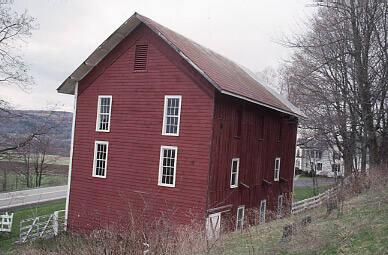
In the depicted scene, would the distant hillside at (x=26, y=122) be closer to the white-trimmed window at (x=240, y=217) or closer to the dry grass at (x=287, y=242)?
the white-trimmed window at (x=240, y=217)

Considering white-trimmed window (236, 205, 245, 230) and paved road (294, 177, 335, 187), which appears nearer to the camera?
white-trimmed window (236, 205, 245, 230)

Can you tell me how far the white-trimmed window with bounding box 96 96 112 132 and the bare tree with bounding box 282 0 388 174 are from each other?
10.8 metres

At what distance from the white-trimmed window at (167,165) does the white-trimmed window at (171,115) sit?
28.7 inches

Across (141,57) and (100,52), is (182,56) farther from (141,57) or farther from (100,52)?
(100,52)

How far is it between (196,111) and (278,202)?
11308 mm

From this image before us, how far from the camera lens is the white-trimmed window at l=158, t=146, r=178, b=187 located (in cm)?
1928

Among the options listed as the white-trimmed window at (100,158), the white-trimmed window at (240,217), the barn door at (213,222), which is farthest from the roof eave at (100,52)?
the white-trimmed window at (240,217)

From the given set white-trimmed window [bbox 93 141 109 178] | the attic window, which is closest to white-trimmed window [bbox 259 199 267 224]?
white-trimmed window [bbox 93 141 109 178]

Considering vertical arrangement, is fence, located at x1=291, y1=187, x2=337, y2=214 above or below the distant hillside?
below

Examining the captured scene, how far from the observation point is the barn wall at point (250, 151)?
19125 millimetres

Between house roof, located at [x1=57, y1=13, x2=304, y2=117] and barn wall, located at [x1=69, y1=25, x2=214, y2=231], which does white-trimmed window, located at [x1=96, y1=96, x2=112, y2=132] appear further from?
house roof, located at [x1=57, y1=13, x2=304, y2=117]

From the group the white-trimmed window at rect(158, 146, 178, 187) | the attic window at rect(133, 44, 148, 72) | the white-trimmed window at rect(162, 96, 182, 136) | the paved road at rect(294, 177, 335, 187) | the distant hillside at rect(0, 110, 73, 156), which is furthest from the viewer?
the paved road at rect(294, 177, 335, 187)

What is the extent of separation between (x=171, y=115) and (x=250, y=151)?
5013mm

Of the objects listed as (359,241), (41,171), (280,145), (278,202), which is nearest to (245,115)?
(280,145)
